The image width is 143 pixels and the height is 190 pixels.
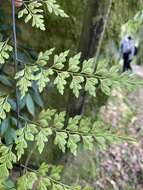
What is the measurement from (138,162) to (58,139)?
220cm

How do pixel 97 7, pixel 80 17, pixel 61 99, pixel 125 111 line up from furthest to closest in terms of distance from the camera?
pixel 125 111 < pixel 61 99 < pixel 80 17 < pixel 97 7

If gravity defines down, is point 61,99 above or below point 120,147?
above

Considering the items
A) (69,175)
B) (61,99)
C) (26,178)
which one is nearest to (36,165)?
(69,175)

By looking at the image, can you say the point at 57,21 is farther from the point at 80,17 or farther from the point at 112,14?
the point at 112,14

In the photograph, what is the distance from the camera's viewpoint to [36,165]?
2.40 m

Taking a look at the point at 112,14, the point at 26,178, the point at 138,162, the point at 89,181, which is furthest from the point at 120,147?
the point at 26,178

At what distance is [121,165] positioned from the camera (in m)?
2.96

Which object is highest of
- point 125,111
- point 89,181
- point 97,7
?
point 97,7

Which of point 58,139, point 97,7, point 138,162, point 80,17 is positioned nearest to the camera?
point 58,139

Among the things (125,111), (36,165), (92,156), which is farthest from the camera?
(125,111)

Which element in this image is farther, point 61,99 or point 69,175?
point 69,175

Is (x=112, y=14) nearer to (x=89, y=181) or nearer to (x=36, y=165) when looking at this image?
(x=36, y=165)

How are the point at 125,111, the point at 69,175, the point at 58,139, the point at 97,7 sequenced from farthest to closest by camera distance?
the point at 125,111 < the point at 69,175 < the point at 97,7 < the point at 58,139

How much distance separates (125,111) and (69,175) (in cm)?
139
